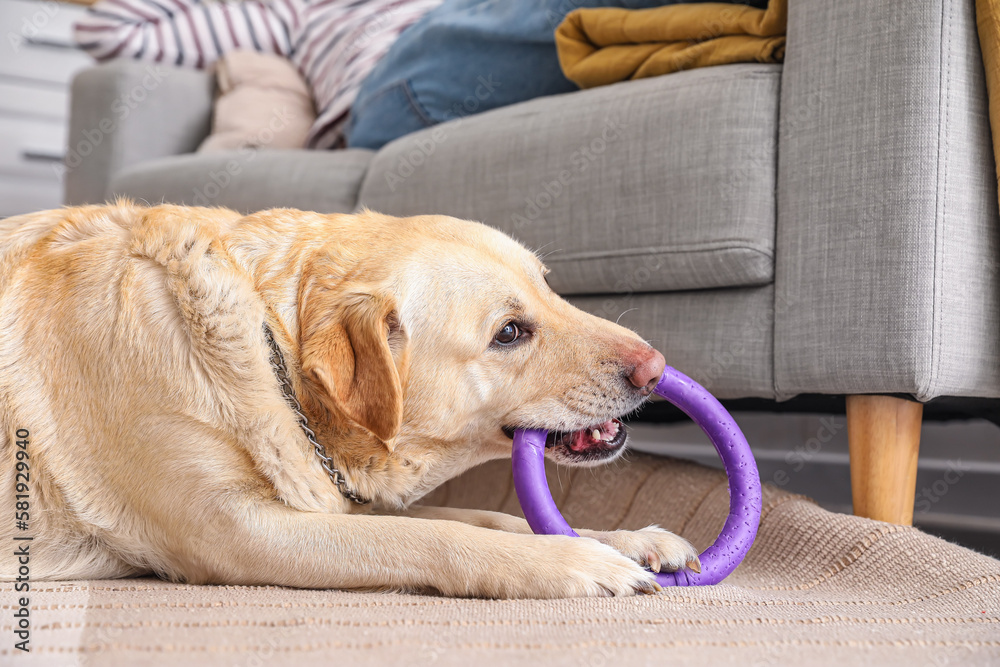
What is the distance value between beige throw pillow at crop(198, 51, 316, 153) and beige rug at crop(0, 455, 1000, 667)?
8.48 ft

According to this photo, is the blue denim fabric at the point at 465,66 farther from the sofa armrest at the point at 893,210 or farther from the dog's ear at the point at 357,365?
the dog's ear at the point at 357,365

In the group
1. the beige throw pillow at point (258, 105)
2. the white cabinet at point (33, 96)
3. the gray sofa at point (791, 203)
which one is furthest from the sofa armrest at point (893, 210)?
the white cabinet at point (33, 96)

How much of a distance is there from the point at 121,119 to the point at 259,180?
1.24m

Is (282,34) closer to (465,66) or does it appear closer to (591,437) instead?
(465,66)

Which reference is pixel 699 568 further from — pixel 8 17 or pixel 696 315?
pixel 8 17

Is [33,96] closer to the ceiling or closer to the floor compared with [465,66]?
closer to the floor

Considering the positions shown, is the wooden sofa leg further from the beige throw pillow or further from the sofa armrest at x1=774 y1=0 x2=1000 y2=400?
the beige throw pillow

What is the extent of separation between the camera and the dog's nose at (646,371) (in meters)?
1.36

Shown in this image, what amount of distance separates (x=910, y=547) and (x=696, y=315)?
64 cm

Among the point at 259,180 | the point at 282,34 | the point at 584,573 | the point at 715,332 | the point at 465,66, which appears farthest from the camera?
the point at 282,34

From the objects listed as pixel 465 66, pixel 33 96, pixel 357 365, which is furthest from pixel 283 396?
pixel 33 96

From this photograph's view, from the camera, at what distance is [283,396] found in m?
1.22

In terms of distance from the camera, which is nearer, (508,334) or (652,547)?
(652,547)

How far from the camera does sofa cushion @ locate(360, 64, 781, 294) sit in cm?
162
